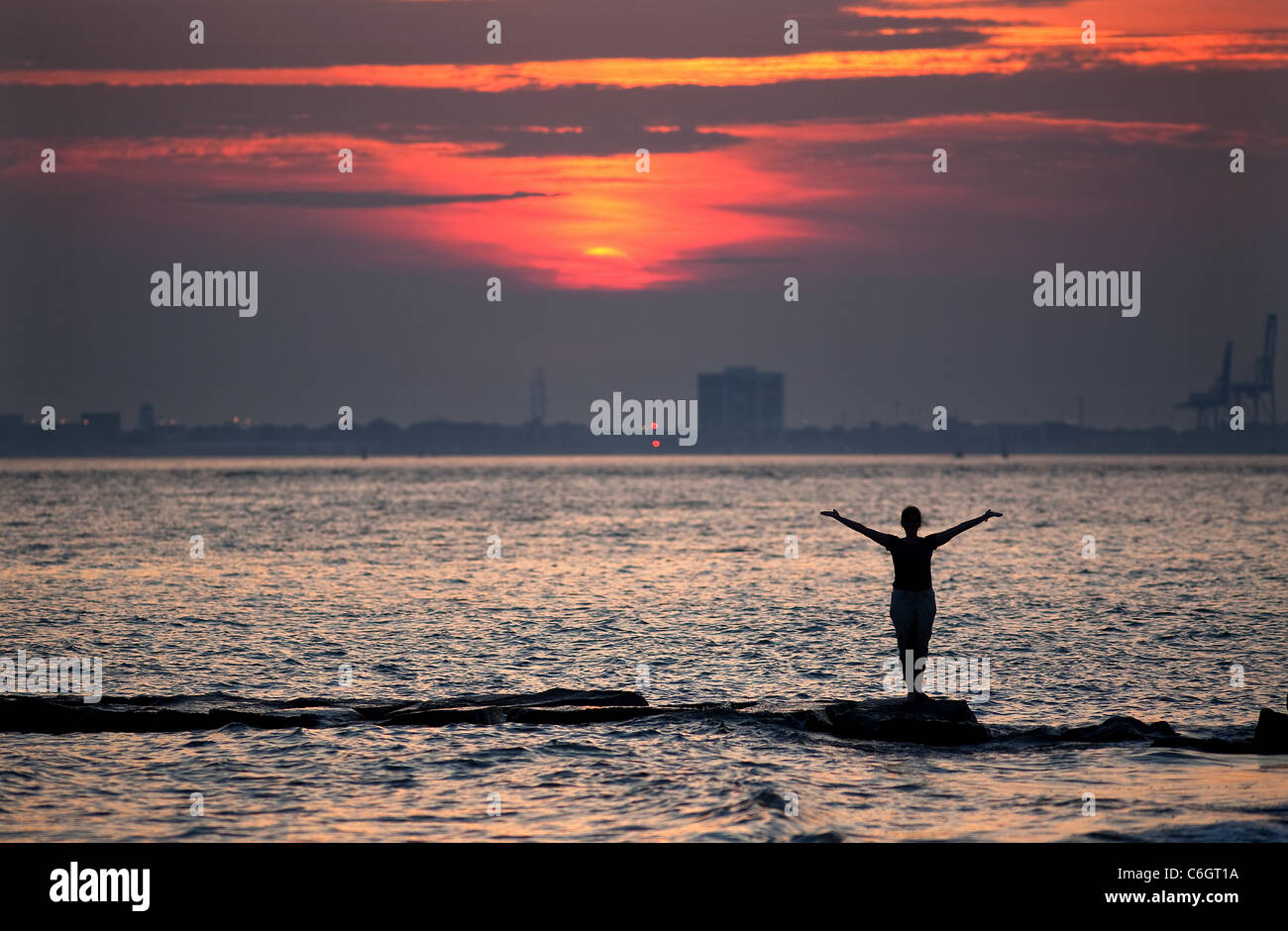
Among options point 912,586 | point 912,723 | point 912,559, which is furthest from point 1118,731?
point 912,559

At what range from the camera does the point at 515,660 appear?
30.2 m

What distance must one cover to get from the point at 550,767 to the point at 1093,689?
12.6 metres

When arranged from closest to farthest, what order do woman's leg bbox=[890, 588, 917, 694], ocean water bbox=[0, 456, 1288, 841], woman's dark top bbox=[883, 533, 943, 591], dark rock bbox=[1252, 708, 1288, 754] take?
ocean water bbox=[0, 456, 1288, 841], woman's dark top bbox=[883, 533, 943, 591], woman's leg bbox=[890, 588, 917, 694], dark rock bbox=[1252, 708, 1288, 754]

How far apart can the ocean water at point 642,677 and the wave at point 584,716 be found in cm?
26

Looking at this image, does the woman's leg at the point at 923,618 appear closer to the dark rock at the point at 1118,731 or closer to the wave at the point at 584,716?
the wave at the point at 584,716

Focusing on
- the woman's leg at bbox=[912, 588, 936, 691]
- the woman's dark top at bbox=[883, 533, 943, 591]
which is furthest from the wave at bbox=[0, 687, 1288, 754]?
the woman's dark top at bbox=[883, 533, 943, 591]

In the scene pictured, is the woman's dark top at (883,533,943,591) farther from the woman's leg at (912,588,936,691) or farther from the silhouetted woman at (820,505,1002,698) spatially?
the woman's leg at (912,588,936,691)

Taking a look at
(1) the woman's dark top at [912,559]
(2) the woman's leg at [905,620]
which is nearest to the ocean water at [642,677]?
(2) the woman's leg at [905,620]

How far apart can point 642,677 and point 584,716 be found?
718 centimetres

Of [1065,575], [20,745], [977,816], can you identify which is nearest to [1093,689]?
[977,816]

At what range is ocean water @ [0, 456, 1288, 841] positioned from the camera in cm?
1495

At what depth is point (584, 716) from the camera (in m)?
20.4

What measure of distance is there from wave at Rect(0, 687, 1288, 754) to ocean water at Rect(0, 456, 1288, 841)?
0.26 m
